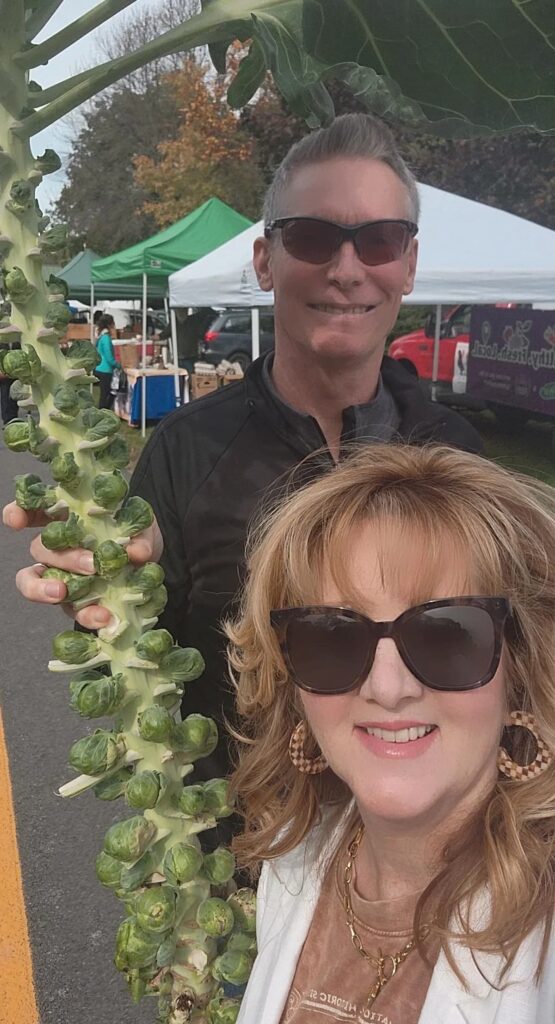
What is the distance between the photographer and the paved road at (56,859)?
3.02 meters

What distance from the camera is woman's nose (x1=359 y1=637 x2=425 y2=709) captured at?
47.3 inches

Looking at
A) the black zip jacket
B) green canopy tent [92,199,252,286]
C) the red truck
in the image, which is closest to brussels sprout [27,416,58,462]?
the black zip jacket

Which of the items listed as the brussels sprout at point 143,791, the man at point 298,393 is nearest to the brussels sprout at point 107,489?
the brussels sprout at point 143,791

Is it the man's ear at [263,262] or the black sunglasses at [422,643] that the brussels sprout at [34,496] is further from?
the man's ear at [263,262]

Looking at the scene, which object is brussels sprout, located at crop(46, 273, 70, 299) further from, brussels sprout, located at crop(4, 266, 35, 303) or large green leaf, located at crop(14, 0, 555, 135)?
large green leaf, located at crop(14, 0, 555, 135)

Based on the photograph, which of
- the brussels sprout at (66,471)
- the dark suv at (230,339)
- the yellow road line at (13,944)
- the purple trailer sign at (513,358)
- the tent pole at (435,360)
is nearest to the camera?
the brussels sprout at (66,471)

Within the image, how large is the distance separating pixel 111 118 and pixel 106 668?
38667 mm

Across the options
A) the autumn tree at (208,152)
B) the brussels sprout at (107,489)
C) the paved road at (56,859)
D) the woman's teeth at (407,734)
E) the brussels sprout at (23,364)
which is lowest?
the paved road at (56,859)

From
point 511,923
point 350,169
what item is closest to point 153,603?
point 511,923

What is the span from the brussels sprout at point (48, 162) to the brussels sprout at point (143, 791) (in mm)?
742

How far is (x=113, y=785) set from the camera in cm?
110

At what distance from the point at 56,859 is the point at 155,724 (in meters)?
3.12

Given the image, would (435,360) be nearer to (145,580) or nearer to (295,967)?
(295,967)

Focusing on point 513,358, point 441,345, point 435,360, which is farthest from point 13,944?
point 441,345
